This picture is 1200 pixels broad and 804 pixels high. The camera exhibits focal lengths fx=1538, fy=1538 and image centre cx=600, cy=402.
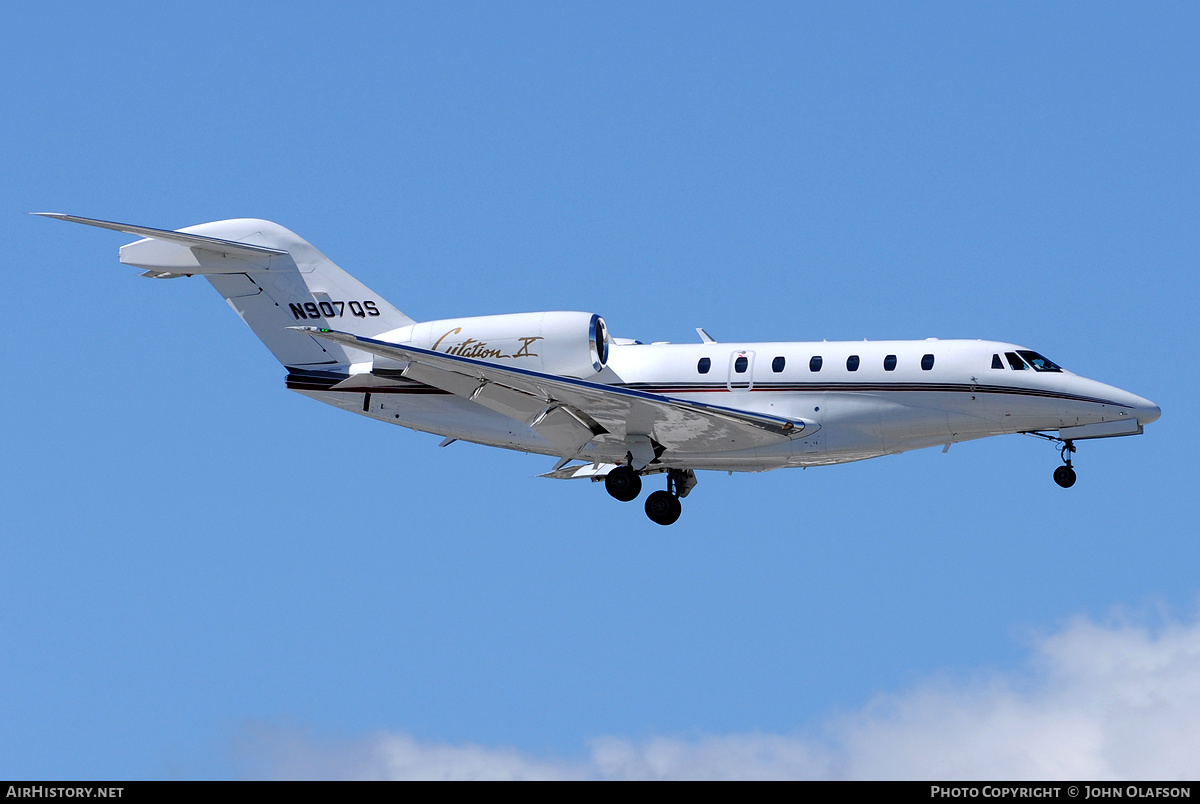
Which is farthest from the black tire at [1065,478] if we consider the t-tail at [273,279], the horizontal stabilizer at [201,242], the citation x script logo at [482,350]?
the horizontal stabilizer at [201,242]

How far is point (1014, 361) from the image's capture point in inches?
1039

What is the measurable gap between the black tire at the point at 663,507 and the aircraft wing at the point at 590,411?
1064mm

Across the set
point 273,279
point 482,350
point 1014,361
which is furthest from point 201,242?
point 1014,361

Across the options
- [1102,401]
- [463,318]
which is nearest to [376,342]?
[463,318]

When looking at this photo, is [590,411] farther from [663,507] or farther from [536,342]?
[663,507]

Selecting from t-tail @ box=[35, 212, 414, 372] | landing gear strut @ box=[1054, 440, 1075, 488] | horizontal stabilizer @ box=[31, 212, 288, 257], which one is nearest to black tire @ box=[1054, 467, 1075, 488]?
landing gear strut @ box=[1054, 440, 1075, 488]

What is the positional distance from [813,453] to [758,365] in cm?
186

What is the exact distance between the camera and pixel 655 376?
27.8 m

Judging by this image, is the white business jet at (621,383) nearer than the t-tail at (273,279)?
Yes

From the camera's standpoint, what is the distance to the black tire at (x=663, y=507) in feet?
93.6

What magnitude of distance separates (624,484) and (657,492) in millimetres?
860

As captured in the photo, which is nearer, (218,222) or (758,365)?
(758,365)

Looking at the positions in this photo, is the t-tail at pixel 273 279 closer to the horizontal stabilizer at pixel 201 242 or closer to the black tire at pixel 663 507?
the horizontal stabilizer at pixel 201 242
